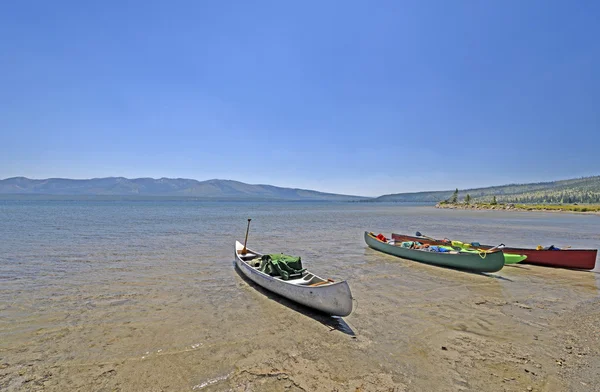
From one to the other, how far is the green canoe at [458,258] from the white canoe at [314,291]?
28.8 ft

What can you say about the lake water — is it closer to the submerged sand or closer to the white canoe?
the submerged sand

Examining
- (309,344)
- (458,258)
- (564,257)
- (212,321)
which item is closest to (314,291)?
(309,344)

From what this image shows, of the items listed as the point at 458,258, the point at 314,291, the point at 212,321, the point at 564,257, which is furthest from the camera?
the point at 564,257

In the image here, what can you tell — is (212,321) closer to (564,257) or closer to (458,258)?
(458,258)

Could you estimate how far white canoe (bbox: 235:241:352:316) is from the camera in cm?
785

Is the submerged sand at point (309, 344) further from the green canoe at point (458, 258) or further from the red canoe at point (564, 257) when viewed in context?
the red canoe at point (564, 257)

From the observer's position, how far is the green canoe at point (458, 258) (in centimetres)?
1328

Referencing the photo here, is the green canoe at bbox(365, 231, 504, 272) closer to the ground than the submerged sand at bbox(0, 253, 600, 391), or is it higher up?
higher up

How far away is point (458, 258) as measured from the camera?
14.5 meters

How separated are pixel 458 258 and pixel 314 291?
384 inches

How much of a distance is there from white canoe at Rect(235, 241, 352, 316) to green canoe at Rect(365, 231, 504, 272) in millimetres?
8778

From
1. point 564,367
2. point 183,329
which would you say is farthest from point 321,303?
point 564,367

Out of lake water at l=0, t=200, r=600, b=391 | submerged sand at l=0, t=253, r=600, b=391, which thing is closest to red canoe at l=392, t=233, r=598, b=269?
lake water at l=0, t=200, r=600, b=391

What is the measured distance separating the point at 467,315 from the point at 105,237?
25898 millimetres
